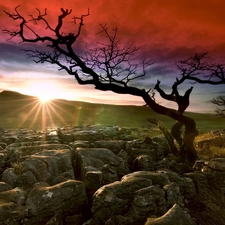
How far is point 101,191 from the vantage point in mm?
8711

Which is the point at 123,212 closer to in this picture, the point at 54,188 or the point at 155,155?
the point at 54,188

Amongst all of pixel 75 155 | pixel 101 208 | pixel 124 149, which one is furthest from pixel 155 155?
pixel 101 208

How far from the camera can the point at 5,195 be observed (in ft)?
28.6

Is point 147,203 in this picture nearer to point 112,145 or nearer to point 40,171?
point 40,171

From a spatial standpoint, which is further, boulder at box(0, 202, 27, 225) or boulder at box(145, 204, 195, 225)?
boulder at box(0, 202, 27, 225)

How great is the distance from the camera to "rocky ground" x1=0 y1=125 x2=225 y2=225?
8.00 m

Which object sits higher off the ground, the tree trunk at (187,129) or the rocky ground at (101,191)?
the tree trunk at (187,129)

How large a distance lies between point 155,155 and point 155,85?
16.7 feet

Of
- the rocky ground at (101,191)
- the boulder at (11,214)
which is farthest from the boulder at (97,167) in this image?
the boulder at (11,214)

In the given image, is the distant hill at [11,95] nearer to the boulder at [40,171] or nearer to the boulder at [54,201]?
the boulder at [40,171]

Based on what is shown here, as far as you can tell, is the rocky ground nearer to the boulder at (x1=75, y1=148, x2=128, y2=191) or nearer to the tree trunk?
the boulder at (x1=75, y1=148, x2=128, y2=191)

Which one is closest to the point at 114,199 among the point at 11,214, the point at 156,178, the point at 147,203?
the point at 147,203

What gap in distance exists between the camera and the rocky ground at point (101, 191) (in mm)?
8000

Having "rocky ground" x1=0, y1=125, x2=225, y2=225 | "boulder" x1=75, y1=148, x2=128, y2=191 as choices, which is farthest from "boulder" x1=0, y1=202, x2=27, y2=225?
"boulder" x1=75, y1=148, x2=128, y2=191
